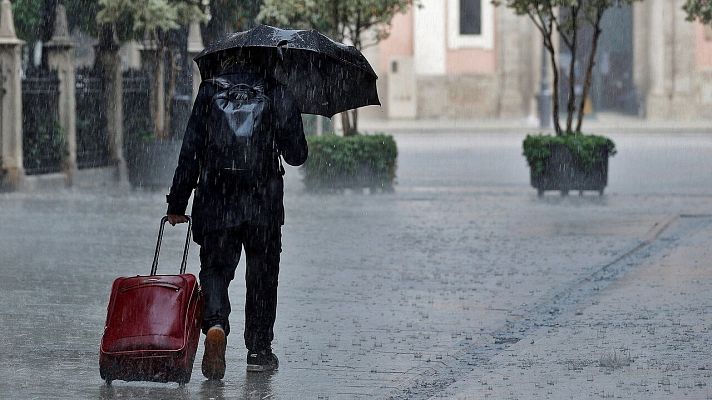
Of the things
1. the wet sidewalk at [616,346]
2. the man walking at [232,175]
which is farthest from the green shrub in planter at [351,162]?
the man walking at [232,175]

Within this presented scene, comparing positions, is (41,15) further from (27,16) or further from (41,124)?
(41,124)

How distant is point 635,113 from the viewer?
164ft

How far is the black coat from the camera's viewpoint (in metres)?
7.74

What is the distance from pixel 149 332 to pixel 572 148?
13.7 m

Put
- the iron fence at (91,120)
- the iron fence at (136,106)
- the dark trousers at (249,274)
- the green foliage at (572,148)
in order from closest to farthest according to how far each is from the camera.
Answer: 1. the dark trousers at (249,274)
2. the green foliage at (572,148)
3. the iron fence at (91,120)
4. the iron fence at (136,106)

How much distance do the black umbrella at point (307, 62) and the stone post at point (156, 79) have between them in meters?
15.0

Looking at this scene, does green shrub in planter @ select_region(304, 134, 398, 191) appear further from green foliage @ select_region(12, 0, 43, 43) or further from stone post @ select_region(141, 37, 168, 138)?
green foliage @ select_region(12, 0, 43, 43)

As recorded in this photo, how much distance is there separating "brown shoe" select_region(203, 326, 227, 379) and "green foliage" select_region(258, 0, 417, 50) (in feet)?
44.9

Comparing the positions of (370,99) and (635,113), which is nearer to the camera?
(370,99)

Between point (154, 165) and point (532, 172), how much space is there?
16.8 feet

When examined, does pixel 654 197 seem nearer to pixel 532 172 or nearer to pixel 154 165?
pixel 532 172

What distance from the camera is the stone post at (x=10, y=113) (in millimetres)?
21609

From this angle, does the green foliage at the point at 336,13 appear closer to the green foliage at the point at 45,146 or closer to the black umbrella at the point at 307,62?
the green foliage at the point at 45,146

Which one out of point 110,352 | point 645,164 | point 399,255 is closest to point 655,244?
point 399,255
